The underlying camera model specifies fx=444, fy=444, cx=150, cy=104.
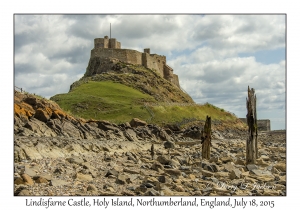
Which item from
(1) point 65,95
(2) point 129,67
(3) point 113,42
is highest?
(3) point 113,42

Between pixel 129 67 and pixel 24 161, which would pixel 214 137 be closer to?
pixel 24 161

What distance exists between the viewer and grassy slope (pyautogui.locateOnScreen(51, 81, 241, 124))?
60750mm

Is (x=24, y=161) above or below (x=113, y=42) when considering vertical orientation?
below

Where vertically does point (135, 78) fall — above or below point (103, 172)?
above

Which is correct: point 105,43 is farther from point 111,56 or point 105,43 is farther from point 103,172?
point 103,172

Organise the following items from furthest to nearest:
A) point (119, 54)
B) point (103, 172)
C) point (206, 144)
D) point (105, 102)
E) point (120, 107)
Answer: point (119, 54) → point (105, 102) → point (120, 107) → point (206, 144) → point (103, 172)

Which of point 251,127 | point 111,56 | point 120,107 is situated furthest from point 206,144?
point 111,56

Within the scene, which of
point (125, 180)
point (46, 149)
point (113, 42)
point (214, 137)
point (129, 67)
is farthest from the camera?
point (113, 42)

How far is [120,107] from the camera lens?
64562 mm

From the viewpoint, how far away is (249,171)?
21.0 meters

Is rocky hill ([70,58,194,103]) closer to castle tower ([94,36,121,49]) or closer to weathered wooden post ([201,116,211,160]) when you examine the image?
castle tower ([94,36,121,49])

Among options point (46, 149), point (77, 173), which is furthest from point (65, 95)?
point (77, 173)

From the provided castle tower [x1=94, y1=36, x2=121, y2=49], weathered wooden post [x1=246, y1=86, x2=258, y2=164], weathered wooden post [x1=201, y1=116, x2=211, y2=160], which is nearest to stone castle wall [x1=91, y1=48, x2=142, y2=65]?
castle tower [x1=94, y1=36, x2=121, y2=49]
